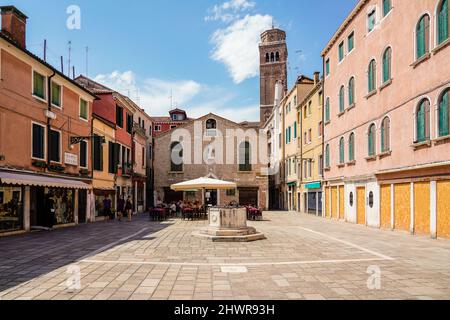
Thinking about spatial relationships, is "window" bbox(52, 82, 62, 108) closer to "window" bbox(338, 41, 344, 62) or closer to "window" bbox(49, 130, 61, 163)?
"window" bbox(49, 130, 61, 163)

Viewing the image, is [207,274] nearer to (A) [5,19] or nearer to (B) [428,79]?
(B) [428,79]

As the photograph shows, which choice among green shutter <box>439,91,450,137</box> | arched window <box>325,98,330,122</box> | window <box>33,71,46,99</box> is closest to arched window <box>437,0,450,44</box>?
green shutter <box>439,91,450,137</box>

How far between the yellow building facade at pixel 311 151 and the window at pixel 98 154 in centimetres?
1647

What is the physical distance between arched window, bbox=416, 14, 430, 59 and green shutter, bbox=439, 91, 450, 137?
88.7 inches

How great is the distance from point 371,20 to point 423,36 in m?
5.75

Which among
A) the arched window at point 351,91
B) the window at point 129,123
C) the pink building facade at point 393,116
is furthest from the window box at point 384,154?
the window at point 129,123

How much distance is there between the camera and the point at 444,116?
13117 millimetres

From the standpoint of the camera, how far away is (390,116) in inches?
678

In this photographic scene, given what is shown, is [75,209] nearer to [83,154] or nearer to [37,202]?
[83,154]

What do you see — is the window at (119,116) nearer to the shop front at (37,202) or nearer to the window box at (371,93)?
the shop front at (37,202)

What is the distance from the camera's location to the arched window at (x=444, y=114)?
12953mm

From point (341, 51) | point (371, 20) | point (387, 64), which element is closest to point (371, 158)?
point (387, 64)

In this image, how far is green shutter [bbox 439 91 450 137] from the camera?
42.6 feet
